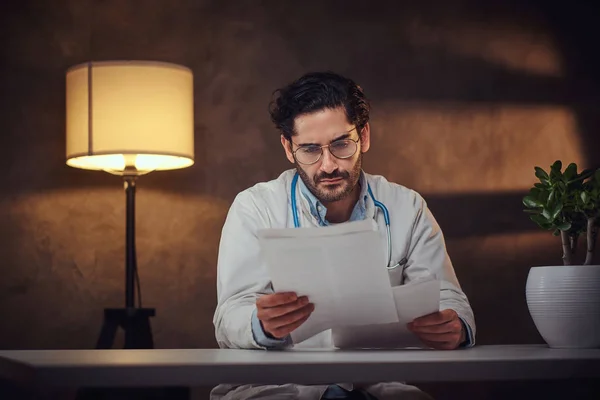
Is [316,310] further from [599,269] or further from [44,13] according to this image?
[44,13]

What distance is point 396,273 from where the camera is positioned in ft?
7.30

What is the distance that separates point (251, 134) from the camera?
3453mm

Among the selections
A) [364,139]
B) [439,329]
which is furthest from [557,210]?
[364,139]

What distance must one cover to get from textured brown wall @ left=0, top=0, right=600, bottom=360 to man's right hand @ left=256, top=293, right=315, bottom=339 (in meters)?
1.78

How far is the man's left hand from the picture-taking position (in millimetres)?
1687

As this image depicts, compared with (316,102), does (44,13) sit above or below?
above

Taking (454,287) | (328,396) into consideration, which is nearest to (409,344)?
(328,396)

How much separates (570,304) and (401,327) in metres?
0.35

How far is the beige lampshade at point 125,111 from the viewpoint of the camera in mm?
2910

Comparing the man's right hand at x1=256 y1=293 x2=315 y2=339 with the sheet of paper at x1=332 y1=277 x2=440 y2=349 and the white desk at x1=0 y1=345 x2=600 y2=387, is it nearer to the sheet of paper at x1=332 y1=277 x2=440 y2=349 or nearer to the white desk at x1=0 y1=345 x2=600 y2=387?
the sheet of paper at x1=332 y1=277 x2=440 y2=349

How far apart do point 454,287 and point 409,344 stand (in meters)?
0.40

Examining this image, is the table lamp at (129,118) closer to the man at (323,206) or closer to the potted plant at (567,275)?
the man at (323,206)

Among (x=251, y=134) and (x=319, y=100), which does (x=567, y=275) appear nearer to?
(x=319, y=100)

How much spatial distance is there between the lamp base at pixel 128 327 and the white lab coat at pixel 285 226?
0.93m
